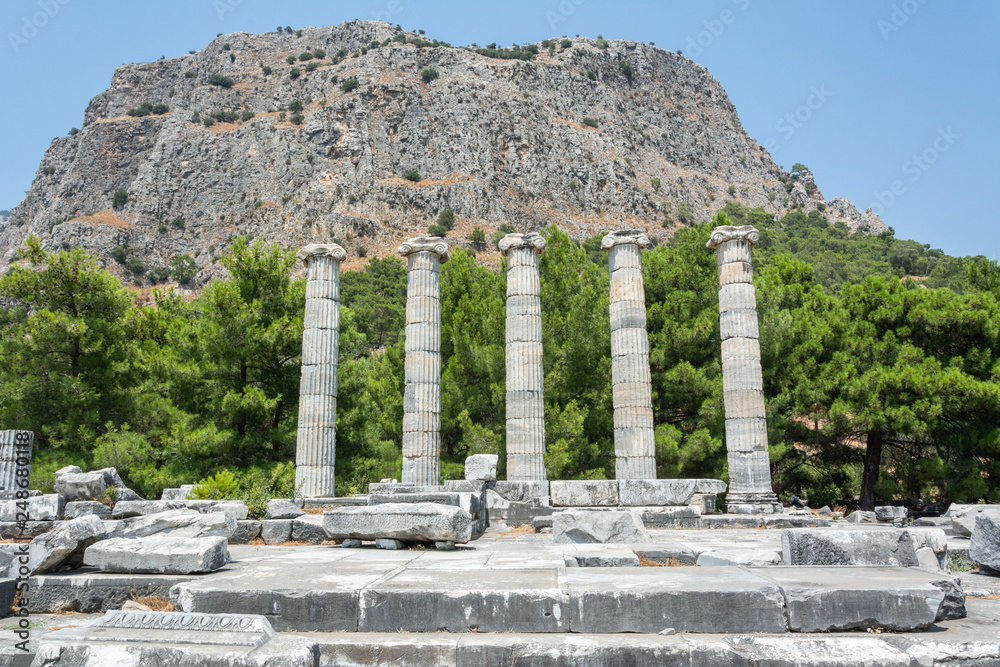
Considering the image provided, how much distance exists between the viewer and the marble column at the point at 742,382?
52.5 ft

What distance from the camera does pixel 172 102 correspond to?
97.1 metres

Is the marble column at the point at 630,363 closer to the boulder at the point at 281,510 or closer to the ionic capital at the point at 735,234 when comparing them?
the ionic capital at the point at 735,234

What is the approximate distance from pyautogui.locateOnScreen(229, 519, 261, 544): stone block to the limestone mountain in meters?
63.1

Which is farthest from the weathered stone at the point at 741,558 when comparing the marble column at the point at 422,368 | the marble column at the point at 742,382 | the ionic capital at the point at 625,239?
the ionic capital at the point at 625,239

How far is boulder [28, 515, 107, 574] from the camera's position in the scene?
6121mm

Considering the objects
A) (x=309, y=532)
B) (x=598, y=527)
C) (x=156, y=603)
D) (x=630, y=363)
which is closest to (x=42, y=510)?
(x=309, y=532)

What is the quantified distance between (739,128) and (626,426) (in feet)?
361

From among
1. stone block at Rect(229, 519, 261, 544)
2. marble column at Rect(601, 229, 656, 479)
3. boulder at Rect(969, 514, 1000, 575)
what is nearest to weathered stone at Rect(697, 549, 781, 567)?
boulder at Rect(969, 514, 1000, 575)

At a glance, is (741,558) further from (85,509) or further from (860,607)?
(85,509)

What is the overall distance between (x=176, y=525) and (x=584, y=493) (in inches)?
300

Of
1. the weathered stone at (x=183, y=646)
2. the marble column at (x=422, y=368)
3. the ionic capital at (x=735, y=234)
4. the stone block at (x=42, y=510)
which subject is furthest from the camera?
the ionic capital at (x=735, y=234)

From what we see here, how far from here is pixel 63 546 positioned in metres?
6.19

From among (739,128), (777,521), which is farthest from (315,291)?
(739,128)

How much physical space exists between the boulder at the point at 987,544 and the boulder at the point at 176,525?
8488 mm
